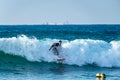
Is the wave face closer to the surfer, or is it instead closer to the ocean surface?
the ocean surface

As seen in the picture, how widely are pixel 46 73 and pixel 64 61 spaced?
13.8ft

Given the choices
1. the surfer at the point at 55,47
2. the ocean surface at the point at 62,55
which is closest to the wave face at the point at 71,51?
the ocean surface at the point at 62,55

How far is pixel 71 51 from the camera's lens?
26.9 metres

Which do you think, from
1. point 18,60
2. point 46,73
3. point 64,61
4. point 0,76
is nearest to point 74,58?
point 64,61

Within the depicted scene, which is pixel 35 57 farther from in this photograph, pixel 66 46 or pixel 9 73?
pixel 9 73

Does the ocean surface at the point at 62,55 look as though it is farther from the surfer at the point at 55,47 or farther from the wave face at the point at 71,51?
the surfer at the point at 55,47

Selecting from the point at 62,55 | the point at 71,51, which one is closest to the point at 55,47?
the point at 62,55

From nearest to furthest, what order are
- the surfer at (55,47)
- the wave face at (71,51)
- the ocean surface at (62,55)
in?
the ocean surface at (62,55) < the surfer at (55,47) < the wave face at (71,51)

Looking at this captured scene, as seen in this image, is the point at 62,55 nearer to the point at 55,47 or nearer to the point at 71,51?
the point at 55,47

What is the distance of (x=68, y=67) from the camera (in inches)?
975

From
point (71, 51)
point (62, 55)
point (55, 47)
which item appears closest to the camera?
point (55, 47)

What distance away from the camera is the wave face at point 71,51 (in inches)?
1029

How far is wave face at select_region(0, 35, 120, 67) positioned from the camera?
85.7 ft

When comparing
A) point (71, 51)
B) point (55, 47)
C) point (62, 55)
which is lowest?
point (62, 55)
